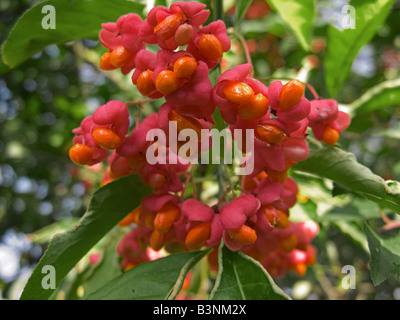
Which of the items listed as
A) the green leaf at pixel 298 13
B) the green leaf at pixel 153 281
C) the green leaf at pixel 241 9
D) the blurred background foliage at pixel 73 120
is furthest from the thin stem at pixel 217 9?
the blurred background foliage at pixel 73 120

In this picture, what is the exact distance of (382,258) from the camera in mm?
1011

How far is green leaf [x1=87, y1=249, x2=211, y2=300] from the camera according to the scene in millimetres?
934

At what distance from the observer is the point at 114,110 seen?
3.07 feet

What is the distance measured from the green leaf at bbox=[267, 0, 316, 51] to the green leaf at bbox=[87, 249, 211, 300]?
0.76 m

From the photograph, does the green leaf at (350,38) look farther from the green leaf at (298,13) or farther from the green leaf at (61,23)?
the green leaf at (61,23)

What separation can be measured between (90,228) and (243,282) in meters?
0.38

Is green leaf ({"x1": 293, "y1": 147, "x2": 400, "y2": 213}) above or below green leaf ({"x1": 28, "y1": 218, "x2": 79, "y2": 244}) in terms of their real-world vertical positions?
above

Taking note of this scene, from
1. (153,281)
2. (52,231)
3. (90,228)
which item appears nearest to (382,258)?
(153,281)

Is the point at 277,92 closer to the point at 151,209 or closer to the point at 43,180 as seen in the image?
the point at 151,209

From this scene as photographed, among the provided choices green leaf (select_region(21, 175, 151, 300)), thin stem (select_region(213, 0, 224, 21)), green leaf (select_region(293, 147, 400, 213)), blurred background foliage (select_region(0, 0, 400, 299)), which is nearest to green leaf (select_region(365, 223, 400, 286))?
green leaf (select_region(293, 147, 400, 213))

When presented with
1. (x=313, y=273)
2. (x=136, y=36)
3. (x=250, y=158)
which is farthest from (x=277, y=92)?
(x=313, y=273)

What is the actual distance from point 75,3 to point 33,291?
0.73 metres

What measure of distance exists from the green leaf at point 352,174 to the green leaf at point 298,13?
496 mm

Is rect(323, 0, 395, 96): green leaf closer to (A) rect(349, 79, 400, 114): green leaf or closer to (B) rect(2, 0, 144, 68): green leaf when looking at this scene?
(A) rect(349, 79, 400, 114): green leaf
